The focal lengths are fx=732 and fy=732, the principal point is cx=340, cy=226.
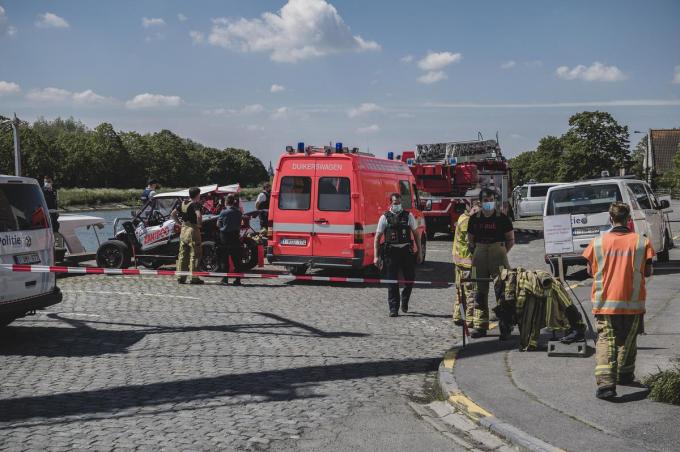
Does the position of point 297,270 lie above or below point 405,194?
below

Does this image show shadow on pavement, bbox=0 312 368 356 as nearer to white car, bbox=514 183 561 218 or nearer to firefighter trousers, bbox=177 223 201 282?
firefighter trousers, bbox=177 223 201 282

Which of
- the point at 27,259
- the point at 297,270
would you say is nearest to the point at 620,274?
the point at 27,259

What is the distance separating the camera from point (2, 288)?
8.25m

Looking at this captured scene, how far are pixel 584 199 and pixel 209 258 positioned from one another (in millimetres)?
7776

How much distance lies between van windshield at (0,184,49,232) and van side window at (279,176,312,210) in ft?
18.4

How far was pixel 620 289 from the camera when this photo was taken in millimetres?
6059

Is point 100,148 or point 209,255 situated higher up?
point 100,148

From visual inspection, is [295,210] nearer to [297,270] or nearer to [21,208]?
[297,270]

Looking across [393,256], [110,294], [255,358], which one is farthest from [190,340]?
[110,294]

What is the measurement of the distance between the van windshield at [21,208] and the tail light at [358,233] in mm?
5945

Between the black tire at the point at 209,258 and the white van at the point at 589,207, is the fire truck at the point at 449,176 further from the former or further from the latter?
the black tire at the point at 209,258

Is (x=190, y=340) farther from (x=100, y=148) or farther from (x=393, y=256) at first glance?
(x=100, y=148)

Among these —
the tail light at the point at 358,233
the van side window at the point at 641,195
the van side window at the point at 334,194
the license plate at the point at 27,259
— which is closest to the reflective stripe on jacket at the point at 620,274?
the license plate at the point at 27,259

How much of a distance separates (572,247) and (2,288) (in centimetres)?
1035
